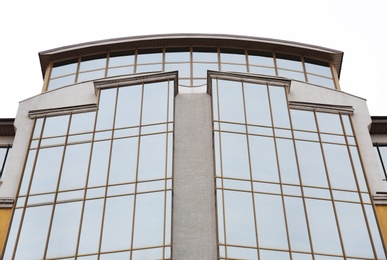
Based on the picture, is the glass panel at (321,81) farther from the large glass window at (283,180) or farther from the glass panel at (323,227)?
the glass panel at (323,227)

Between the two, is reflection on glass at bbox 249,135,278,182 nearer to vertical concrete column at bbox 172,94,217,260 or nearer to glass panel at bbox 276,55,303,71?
vertical concrete column at bbox 172,94,217,260

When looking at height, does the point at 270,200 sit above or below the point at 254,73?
below

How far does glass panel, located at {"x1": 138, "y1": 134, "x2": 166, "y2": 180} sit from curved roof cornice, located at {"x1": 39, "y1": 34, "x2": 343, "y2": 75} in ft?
27.0

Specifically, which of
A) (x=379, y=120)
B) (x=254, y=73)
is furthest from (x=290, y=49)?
(x=379, y=120)

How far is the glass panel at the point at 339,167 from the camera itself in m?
26.8

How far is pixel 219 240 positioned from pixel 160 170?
434 cm

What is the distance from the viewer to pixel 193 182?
25953 mm

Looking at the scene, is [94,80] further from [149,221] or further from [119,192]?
[149,221]

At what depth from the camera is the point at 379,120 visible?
3077 centimetres

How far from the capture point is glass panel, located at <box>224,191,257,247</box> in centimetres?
2366

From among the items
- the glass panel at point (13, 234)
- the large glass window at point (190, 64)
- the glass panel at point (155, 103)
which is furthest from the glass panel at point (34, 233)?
the large glass window at point (190, 64)

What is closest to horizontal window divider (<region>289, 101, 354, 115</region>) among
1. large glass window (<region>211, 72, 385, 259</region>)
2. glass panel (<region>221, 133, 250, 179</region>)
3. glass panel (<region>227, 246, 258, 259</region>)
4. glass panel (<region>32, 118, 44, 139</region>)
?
large glass window (<region>211, 72, 385, 259</region>)

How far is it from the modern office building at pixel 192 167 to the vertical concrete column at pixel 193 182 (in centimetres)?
5

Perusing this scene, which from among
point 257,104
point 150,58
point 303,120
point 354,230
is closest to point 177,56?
point 150,58
